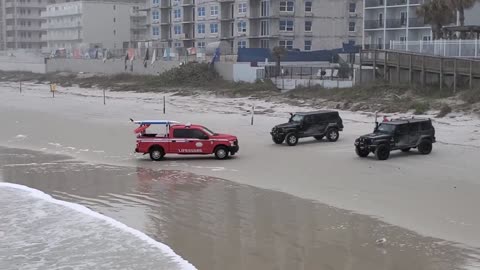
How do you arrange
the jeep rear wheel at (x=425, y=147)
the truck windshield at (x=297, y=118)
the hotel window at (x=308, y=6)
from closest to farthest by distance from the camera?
the jeep rear wheel at (x=425, y=147) < the truck windshield at (x=297, y=118) < the hotel window at (x=308, y=6)

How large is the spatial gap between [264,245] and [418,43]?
3929cm

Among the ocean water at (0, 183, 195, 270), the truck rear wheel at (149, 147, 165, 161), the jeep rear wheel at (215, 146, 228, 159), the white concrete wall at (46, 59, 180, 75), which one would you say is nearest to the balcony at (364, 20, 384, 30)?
the white concrete wall at (46, 59, 180, 75)

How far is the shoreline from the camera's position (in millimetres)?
17312

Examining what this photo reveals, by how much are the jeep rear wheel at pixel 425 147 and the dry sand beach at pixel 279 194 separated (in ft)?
1.01

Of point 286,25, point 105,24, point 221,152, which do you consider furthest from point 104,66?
point 221,152

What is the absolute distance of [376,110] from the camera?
4016 cm

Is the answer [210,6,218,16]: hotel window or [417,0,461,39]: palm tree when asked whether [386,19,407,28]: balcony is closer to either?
[417,0,461,39]: palm tree

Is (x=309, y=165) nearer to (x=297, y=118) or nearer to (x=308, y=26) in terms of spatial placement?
(x=297, y=118)

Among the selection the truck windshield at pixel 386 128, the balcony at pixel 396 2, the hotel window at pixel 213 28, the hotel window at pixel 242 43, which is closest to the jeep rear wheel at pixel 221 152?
the truck windshield at pixel 386 128

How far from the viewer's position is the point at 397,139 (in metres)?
25.0

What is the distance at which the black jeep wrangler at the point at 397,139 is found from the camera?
967 inches

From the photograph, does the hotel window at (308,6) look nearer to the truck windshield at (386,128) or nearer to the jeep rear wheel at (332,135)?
the jeep rear wheel at (332,135)

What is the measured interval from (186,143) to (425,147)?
937 centimetres

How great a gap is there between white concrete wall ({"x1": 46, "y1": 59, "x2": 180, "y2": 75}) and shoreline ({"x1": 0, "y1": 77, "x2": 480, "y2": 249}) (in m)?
32.8
